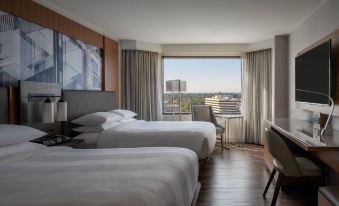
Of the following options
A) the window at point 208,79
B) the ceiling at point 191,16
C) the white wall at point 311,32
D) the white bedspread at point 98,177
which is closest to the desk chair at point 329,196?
the white bedspread at point 98,177

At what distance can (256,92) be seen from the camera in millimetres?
6277

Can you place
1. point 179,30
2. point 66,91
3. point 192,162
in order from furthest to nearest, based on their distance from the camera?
1. point 179,30
2. point 66,91
3. point 192,162

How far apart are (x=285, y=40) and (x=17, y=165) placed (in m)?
5.04

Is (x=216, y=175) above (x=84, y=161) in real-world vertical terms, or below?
below

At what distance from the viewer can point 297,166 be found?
2.52 meters

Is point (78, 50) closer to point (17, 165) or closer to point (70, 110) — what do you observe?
point (70, 110)

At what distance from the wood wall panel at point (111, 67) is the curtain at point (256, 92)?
2.91 meters

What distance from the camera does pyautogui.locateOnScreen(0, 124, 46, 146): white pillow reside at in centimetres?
217

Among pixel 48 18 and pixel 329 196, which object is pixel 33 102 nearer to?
pixel 48 18

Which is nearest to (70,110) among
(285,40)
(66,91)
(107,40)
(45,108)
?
(66,91)

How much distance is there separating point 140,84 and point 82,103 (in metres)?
2.18

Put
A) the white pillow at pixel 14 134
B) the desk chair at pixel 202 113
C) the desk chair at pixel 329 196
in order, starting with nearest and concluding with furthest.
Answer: the desk chair at pixel 329 196, the white pillow at pixel 14 134, the desk chair at pixel 202 113

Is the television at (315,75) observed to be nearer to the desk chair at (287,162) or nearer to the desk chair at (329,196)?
the desk chair at (287,162)

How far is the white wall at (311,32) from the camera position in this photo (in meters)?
3.27
